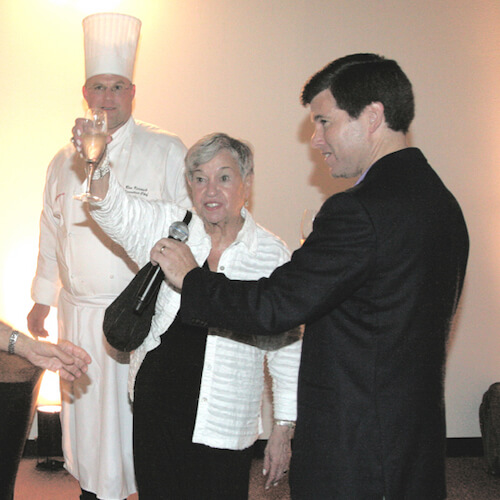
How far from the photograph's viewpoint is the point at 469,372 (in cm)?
462

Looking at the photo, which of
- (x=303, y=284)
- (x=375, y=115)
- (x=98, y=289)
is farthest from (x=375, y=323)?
(x=98, y=289)

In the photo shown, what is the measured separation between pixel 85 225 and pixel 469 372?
2890 millimetres

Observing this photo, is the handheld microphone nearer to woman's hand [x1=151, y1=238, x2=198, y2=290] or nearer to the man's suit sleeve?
woman's hand [x1=151, y1=238, x2=198, y2=290]

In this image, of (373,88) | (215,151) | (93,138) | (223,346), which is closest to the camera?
(373,88)

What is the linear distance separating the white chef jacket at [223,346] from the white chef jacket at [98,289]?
80 cm

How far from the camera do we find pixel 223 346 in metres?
2.20

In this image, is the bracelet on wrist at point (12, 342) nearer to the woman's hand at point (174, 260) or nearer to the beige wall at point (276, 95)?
the woman's hand at point (174, 260)

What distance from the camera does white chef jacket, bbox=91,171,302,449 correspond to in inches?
85.4

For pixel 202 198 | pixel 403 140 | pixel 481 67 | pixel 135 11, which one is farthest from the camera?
pixel 481 67

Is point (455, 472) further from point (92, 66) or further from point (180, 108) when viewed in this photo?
point (92, 66)

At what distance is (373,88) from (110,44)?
1.96m

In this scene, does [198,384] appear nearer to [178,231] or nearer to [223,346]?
[223,346]

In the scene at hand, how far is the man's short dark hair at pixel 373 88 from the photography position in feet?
5.40

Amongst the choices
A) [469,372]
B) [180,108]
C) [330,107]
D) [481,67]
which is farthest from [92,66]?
[469,372]
